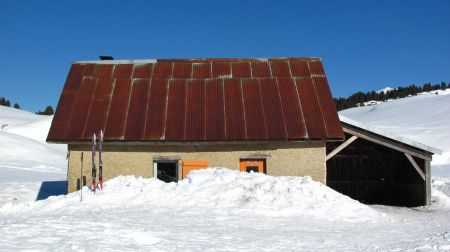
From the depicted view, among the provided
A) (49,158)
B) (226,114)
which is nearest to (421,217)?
(226,114)

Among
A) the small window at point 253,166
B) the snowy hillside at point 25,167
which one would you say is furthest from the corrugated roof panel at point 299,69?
the snowy hillside at point 25,167

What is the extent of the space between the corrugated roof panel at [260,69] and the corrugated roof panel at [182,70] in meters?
2.60

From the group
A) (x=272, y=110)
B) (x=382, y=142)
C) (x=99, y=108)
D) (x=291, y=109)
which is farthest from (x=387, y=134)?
(x=99, y=108)

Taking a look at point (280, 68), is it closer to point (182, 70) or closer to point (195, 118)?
point (182, 70)

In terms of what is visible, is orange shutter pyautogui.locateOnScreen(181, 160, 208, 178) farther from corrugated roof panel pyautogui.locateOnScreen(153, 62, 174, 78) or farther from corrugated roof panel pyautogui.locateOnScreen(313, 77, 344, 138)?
corrugated roof panel pyautogui.locateOnScreen(153, 62, 174, 78)

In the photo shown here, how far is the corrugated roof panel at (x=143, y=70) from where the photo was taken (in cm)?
1966

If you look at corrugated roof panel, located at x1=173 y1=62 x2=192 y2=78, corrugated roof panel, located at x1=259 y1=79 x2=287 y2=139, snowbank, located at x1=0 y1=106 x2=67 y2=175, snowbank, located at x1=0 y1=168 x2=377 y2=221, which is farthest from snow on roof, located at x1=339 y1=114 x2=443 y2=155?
snowbank, located at x1=0 y1=106 x2=67 y2=175

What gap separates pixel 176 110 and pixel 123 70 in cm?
366

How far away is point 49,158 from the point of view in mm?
39500

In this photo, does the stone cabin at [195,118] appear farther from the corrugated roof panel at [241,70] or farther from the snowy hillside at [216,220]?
the snowy hillside at [216,220]

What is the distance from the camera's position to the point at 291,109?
1778 centimetres

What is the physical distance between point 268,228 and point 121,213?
3595 millimetres

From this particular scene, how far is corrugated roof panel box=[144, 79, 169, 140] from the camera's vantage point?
16609 millimetres

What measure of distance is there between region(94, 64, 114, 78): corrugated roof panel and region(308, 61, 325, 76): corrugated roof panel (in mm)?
8205
